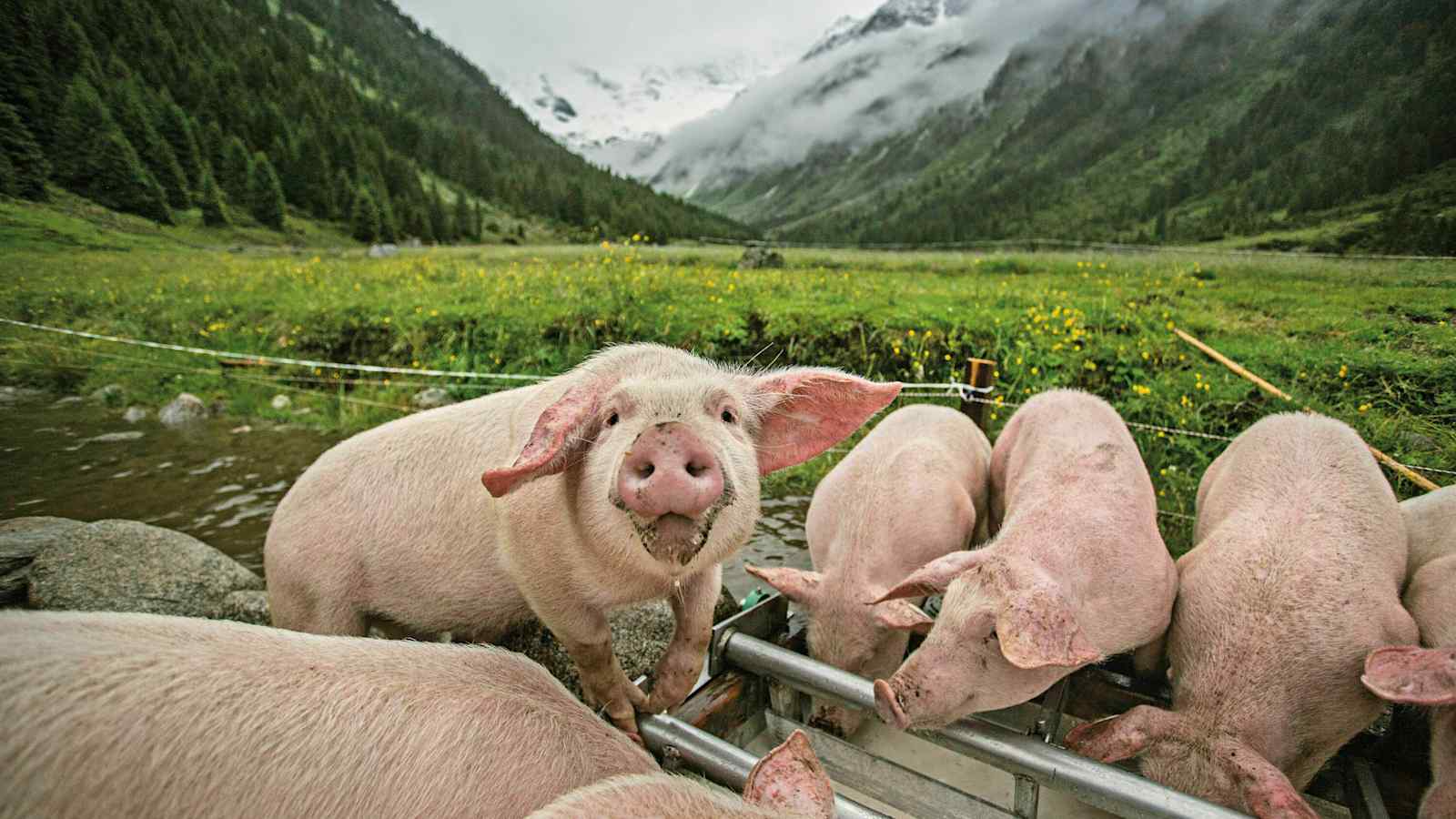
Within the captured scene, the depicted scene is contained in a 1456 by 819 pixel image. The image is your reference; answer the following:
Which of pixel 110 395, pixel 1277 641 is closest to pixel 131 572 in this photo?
pixel 110 395

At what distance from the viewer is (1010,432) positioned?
480cm

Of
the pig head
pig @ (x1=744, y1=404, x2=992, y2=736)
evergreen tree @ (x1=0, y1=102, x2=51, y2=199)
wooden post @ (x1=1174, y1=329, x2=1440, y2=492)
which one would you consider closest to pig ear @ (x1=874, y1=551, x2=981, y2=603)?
the pig head

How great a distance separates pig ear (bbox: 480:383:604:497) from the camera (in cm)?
186

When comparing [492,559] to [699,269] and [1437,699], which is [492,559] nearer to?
[1437,699]

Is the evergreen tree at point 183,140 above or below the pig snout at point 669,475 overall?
above

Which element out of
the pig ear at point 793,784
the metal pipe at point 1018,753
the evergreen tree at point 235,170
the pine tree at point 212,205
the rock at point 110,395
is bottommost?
the metal pipe at point 1018,753

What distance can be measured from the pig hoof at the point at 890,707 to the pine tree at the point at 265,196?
187 inches

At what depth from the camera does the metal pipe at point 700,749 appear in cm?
238

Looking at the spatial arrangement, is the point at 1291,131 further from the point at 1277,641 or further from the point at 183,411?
the point at 183,411

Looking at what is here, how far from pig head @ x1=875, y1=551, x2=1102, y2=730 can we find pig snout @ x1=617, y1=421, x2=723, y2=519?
4.27 feet

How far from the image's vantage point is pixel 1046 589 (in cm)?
275

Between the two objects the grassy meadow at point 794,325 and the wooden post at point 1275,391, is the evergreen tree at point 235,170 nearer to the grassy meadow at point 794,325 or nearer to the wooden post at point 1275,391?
the grassy meadow at point 794,325

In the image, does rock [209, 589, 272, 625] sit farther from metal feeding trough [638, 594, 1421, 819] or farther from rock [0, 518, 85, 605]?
metal feeding trough [638, 594, 1421, 819]

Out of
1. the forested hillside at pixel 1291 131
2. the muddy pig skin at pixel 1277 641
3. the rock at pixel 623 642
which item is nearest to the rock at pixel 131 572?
the rock at pixel 623 642
